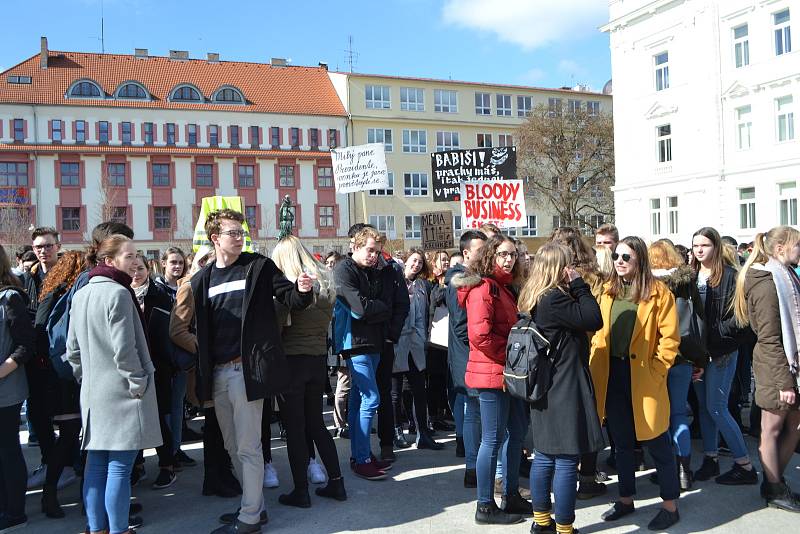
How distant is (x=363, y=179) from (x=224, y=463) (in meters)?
7.33

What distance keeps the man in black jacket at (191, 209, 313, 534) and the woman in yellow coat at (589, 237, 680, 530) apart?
87.7 inches

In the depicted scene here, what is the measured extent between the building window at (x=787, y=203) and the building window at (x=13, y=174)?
161 ft

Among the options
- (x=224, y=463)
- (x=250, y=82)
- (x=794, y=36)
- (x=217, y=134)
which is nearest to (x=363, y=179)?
(x=224, y=463)

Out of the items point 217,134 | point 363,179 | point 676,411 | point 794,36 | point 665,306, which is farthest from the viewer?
point 217,134

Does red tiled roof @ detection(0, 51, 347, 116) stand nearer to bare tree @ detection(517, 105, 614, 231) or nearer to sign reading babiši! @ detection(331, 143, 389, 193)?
bare tree @ detection(517, 105, 614, 231)

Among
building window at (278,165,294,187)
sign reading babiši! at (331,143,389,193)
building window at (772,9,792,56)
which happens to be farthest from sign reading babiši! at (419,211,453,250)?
building window at (278,165,294,187)

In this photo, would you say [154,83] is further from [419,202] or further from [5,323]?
[5,323]

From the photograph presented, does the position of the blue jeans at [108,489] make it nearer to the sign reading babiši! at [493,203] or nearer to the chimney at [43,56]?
the sign reading babiši! at [493,203]

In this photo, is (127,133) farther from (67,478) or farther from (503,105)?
(67,478)

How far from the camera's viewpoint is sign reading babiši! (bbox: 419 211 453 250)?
1121 centimetres

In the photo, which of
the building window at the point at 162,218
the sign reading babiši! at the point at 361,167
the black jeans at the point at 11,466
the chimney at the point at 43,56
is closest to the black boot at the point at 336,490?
the black jeans at the point at 11,466

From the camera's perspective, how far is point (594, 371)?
16.8 ft

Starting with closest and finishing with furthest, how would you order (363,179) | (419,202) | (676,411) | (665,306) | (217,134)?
(665,306) < (676,411) < (363,179) < (217,134) < (419,202)

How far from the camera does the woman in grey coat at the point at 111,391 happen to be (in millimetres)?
4453
